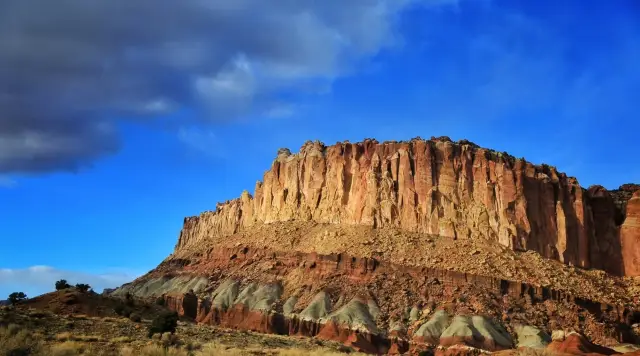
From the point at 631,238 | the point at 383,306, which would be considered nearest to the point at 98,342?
the point at 383,306

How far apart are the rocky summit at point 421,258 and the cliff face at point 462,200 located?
0.23 m

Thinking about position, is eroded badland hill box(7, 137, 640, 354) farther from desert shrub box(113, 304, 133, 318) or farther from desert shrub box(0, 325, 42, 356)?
desert shrub box(0, 325, 42, 356)

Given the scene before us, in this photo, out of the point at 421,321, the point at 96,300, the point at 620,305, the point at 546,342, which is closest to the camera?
the point at 96,300

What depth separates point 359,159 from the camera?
362ft

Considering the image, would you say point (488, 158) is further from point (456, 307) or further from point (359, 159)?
point (456, 307)

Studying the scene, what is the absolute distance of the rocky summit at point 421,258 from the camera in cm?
7625

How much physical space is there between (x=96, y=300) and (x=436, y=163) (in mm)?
61083

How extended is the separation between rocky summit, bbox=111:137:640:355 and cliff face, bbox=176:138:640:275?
227mm

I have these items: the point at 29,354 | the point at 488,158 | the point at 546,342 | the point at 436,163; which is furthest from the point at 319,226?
the point at 29,354

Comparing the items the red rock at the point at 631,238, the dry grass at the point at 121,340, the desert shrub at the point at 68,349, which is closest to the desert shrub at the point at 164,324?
the dry grass at the point at 121,340

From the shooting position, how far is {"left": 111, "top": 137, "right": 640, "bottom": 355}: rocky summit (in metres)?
76.2

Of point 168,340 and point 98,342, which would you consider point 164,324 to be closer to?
point 168,340

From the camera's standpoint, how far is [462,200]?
100750mm

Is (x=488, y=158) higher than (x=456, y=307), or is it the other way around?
(x=488, y=158)
